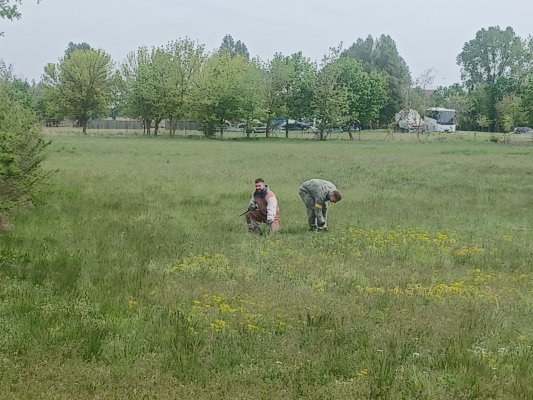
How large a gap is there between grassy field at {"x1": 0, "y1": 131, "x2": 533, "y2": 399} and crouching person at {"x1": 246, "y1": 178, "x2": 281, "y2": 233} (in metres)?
0.28

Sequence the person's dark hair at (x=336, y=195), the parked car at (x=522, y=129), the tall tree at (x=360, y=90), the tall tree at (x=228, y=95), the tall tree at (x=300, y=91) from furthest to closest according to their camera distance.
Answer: the parked car at (x=522, y=129) → the tall tree at (x=360, y=90) → the tall tree at (x=300, y=91) → the tall tree at (x=228, y=95) → the person's dark hair at (x=336, y=195)

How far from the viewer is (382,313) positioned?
7.65m

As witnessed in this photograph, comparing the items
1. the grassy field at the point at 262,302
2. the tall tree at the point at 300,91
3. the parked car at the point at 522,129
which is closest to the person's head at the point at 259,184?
the grassy field at the point at 262,302

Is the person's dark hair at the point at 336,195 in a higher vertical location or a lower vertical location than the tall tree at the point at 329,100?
lower

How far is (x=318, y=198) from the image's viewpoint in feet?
41.9

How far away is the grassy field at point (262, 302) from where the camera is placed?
18.5 feet

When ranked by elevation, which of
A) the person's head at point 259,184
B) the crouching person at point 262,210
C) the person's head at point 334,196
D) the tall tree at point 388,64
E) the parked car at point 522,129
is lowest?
the crouching person at point 262,210

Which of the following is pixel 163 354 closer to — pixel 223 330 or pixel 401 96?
pixel 223 330

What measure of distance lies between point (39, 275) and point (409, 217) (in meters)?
9.45

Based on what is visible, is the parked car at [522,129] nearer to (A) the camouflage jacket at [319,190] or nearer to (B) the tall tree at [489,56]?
(B) the tall tree at [489,56]

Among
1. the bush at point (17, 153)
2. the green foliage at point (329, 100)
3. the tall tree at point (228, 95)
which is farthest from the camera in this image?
the green foliage at point (329, 100)

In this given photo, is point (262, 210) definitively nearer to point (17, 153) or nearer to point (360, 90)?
point (17, 153)

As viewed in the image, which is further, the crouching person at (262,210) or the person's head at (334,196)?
the crouching person at (262,210)

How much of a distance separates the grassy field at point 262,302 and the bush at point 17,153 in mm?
747
